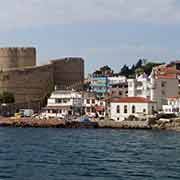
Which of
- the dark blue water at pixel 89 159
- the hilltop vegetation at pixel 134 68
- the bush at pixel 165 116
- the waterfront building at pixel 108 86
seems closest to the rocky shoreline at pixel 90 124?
the bush at pixel 165 116

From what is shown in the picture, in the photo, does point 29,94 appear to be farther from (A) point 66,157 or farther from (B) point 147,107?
(A) point 66,157

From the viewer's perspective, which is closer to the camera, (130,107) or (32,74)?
(130,107)

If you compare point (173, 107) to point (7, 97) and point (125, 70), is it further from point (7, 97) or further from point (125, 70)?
point (125, 70)

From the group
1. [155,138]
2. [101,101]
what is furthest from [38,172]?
[101,101]

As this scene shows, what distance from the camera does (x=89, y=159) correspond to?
27.2 meters

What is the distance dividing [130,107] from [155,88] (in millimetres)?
3924

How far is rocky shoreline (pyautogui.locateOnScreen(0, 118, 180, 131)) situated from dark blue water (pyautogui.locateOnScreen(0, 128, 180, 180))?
524 inches

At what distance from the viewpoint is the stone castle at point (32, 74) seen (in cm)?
7225

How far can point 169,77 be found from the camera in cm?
6084

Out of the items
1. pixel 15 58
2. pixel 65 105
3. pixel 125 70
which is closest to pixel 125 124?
pixel 65 105

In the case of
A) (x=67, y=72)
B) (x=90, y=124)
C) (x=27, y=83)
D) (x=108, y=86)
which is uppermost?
(x=67, y=72)

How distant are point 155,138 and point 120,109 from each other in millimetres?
17095

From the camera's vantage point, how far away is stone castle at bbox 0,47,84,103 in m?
72.2

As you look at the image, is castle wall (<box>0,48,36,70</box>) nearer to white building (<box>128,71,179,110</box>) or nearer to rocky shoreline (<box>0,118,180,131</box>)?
rocky shoreline (<box>0,118,180,131</box>)
